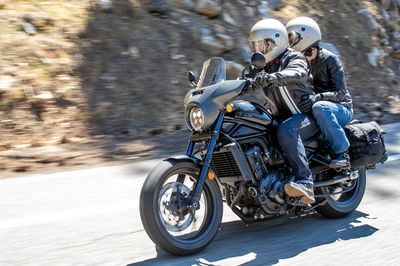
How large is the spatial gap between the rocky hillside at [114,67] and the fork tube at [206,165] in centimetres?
317

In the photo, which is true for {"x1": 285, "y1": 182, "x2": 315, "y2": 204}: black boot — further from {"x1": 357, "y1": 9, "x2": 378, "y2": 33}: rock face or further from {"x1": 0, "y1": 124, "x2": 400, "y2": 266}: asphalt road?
{"x1": 357, "y1": 9, "x2": 378, "y2": 33}: rock face

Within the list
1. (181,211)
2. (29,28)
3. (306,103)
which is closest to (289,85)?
(306,103)

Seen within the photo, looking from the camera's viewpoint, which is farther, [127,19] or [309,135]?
[127,19]

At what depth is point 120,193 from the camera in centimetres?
598

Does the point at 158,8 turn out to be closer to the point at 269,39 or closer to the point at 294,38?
the point at 294,38

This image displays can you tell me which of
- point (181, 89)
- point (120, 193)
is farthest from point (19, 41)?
point (120, 193)

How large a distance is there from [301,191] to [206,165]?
2.74 ft

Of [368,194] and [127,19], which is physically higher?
[127,19]

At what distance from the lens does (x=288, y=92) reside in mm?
5066

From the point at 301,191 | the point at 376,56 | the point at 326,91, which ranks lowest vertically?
the point at 376,56

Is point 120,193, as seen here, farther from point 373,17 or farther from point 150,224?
point 373,17

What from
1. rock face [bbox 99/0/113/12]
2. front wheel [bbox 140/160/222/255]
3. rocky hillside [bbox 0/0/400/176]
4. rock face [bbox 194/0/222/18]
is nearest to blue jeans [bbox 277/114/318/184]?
front wheel [bbox 140/160/222/255]

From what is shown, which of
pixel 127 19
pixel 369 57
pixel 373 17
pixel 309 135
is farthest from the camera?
pixel 373 17

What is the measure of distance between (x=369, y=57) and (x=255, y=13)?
113 inches
